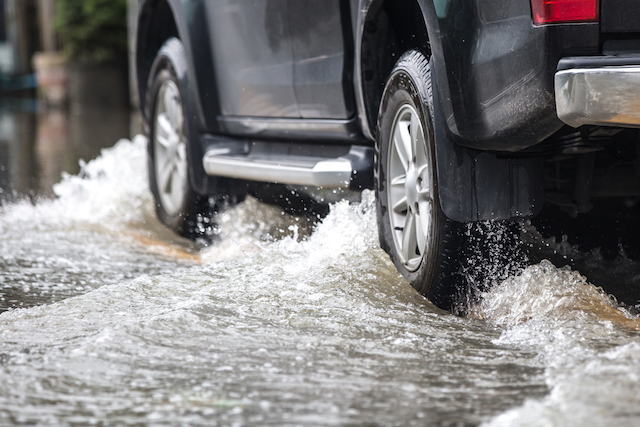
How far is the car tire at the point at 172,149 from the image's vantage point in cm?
438

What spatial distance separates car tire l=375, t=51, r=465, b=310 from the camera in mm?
2676

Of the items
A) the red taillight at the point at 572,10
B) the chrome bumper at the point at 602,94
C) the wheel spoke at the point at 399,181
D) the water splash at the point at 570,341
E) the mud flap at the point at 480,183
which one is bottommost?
the water splash at the point at 570,341

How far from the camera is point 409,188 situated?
292 centimetres

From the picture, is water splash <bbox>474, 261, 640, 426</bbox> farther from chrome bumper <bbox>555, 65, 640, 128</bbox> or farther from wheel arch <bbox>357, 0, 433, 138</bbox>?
wheel arch <bbox>357, 0, 433, 138</bbox>

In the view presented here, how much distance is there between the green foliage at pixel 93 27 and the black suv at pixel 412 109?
13.7m

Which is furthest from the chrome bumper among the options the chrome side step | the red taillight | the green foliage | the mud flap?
the green foliage

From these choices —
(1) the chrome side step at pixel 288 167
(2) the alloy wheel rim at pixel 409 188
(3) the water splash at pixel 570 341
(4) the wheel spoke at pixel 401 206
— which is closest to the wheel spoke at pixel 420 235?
(2) the alloy wheel rim at pixel 409 188

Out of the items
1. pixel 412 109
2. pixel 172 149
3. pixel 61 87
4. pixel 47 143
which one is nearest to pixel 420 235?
pixel 412 109

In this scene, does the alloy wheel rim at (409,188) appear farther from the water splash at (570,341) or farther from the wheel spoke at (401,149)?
the water splash at (570,341)

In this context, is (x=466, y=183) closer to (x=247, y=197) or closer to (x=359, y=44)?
(x=359, y=44)

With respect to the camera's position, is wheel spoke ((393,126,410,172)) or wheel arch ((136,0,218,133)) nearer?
wheel spoke ((393,126,410,172))

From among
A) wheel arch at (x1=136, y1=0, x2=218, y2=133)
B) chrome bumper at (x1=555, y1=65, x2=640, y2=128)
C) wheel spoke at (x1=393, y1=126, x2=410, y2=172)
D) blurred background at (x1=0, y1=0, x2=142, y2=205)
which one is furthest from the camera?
blurred background at (x1=0, y1=0, x2=142, y2=205)

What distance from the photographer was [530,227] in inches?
122

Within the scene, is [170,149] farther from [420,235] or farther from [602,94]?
[602,94]
